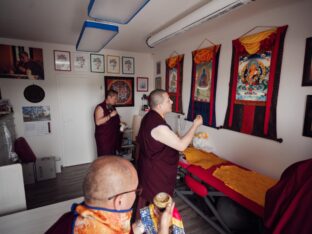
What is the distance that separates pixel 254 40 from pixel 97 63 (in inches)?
117

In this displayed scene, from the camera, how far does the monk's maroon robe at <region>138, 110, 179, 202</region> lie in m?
1.63

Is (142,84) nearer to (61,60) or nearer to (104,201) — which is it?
(61,60)

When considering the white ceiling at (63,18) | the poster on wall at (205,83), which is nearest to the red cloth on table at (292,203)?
the poster on wall at (205,83)

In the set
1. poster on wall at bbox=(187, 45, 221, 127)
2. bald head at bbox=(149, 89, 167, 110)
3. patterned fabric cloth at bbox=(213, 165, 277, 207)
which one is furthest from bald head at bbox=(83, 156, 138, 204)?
poster on wall at bbox=(187, 45, 221, 127)

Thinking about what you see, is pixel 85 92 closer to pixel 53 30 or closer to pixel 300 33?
pixel 53 30

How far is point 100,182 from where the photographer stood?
64 cm

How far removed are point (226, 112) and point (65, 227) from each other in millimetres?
2243

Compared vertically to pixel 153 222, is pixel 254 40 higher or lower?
higher

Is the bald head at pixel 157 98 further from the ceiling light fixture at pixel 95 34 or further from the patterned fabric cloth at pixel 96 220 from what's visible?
the patterned fabric cloth at pixel 96 220

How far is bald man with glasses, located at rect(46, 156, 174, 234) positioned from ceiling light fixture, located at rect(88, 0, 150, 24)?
1177 mm

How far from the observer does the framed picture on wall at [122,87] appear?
3980 mm

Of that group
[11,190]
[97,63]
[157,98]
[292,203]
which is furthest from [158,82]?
[292,203]

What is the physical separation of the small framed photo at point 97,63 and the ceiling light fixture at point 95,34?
1.30 meters

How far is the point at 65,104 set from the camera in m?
3.65
